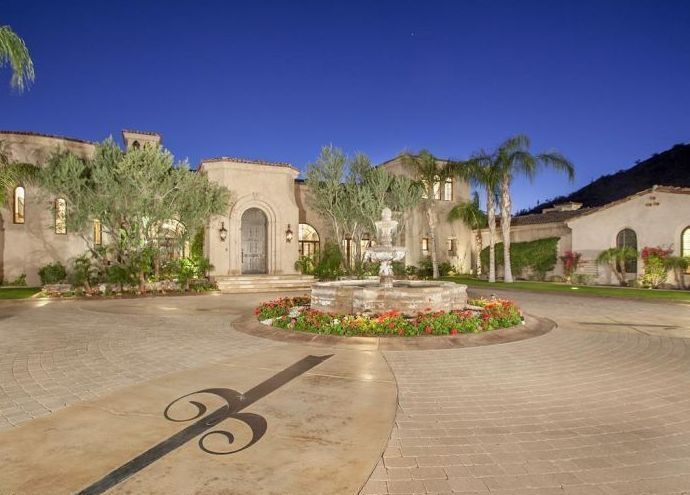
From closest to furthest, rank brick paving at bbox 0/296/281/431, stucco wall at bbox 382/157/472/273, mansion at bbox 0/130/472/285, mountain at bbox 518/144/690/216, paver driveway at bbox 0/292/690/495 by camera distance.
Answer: paver driveway at bbox 0/292/690/495 < brick paving at bbox 0/296/281/431 < mansion at bbox 0/130/472/285 < stucco wall at bbox 382/157/472/273 < mountain at bbox 518/144/690/216

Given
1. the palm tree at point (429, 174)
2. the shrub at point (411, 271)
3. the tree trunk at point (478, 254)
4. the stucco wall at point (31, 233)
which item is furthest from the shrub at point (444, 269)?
the stucco wall at point (31, 233)

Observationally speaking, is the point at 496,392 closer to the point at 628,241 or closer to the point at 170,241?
the point at 170,241

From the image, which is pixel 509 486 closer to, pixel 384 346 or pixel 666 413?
pixel 666 413

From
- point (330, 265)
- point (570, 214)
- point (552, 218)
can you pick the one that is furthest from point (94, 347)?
point (570, 214)

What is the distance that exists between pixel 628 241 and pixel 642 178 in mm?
34722

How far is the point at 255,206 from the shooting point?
22.1 m

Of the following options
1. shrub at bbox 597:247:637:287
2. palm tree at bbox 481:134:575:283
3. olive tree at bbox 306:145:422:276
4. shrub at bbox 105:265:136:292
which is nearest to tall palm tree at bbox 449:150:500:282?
palm tree at bbox 481:134:575:283

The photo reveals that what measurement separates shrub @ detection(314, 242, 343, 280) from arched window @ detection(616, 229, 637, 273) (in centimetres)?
1512

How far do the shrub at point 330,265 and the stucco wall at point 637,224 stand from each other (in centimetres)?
1339

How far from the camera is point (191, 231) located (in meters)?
18.6

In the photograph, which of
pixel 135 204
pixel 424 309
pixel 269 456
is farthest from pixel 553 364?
pixel 135 204

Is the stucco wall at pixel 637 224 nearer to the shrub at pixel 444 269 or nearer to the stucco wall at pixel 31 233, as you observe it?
the shrub at pixel 444 269

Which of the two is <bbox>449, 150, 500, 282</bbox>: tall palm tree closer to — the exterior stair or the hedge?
the hedge

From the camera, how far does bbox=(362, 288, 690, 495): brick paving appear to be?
312 cm
